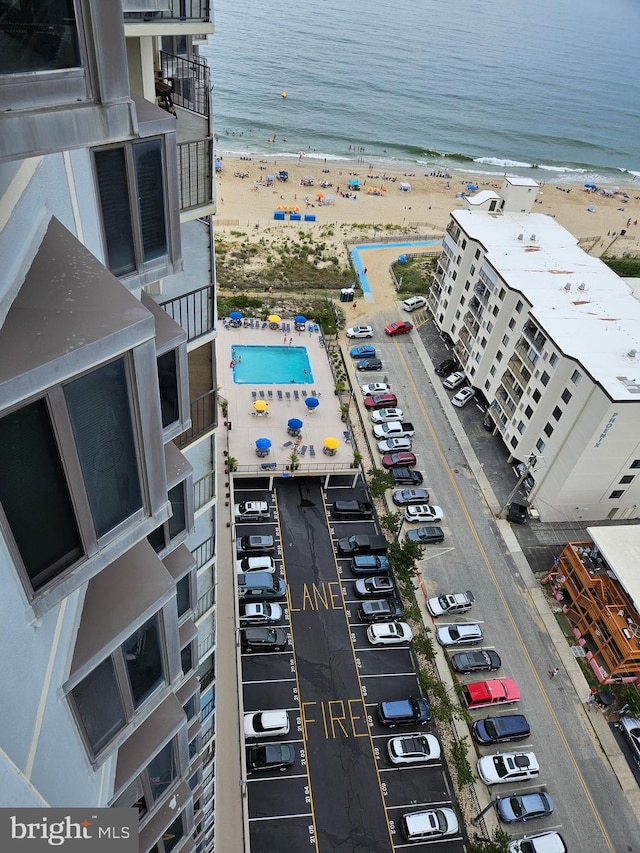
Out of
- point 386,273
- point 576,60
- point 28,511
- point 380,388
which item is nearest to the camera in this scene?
point 28,511

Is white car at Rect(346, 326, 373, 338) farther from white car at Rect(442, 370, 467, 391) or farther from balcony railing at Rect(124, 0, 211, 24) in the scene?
balcony railing at Rect(124, 0, 211, 24)

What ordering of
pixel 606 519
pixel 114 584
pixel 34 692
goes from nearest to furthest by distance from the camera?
1. pixel 34 692
2. pixel 114 584
3. pixel 606 519

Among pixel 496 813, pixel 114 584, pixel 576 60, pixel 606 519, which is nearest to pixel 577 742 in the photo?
pixel 496 813

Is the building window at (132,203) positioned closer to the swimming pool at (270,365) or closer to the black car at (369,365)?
the swimming pool at (270,365)

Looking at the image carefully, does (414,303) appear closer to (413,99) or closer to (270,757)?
(270,757)

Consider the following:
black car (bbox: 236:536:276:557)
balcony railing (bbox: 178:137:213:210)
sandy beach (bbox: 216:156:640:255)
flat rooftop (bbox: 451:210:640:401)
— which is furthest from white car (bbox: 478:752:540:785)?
sandy beach (bbox: 216:156:640:255)

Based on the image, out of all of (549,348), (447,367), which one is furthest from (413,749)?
(447,367)

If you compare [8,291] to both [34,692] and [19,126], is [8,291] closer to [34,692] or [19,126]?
[19,126]

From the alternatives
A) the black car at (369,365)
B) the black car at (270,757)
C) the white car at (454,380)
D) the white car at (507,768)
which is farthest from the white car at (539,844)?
the black car at (369,365)
